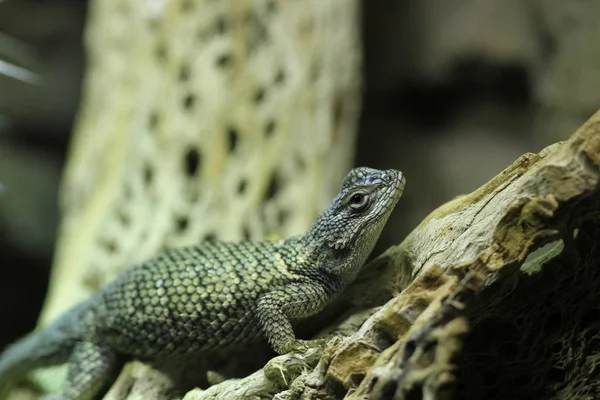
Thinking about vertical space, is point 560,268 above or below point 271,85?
below

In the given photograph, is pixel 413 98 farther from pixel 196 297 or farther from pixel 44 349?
pixel 44 349

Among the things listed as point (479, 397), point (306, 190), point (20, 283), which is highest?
point (20, 283)

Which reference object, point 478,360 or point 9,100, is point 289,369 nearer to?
point 478,360

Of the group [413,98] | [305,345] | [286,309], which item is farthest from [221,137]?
[413,98]

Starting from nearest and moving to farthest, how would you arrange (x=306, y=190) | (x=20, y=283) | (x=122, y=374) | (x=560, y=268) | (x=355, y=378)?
1. (x=355, y=378)
2. (x=560, y=268)
3. (x=122, y=374)
4. (x=306, y=190)
5. (x=20, y=283)

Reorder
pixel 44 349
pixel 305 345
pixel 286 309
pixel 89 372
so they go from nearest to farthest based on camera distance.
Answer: pixel 305 345
pixel 286 309
pixel 89 372
pixel 44 349

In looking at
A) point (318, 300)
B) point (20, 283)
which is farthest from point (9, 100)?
point (318, 300)

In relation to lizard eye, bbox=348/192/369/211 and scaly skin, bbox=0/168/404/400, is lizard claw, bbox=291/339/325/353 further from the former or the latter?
lizard eye, bbox=348/192/369/211
